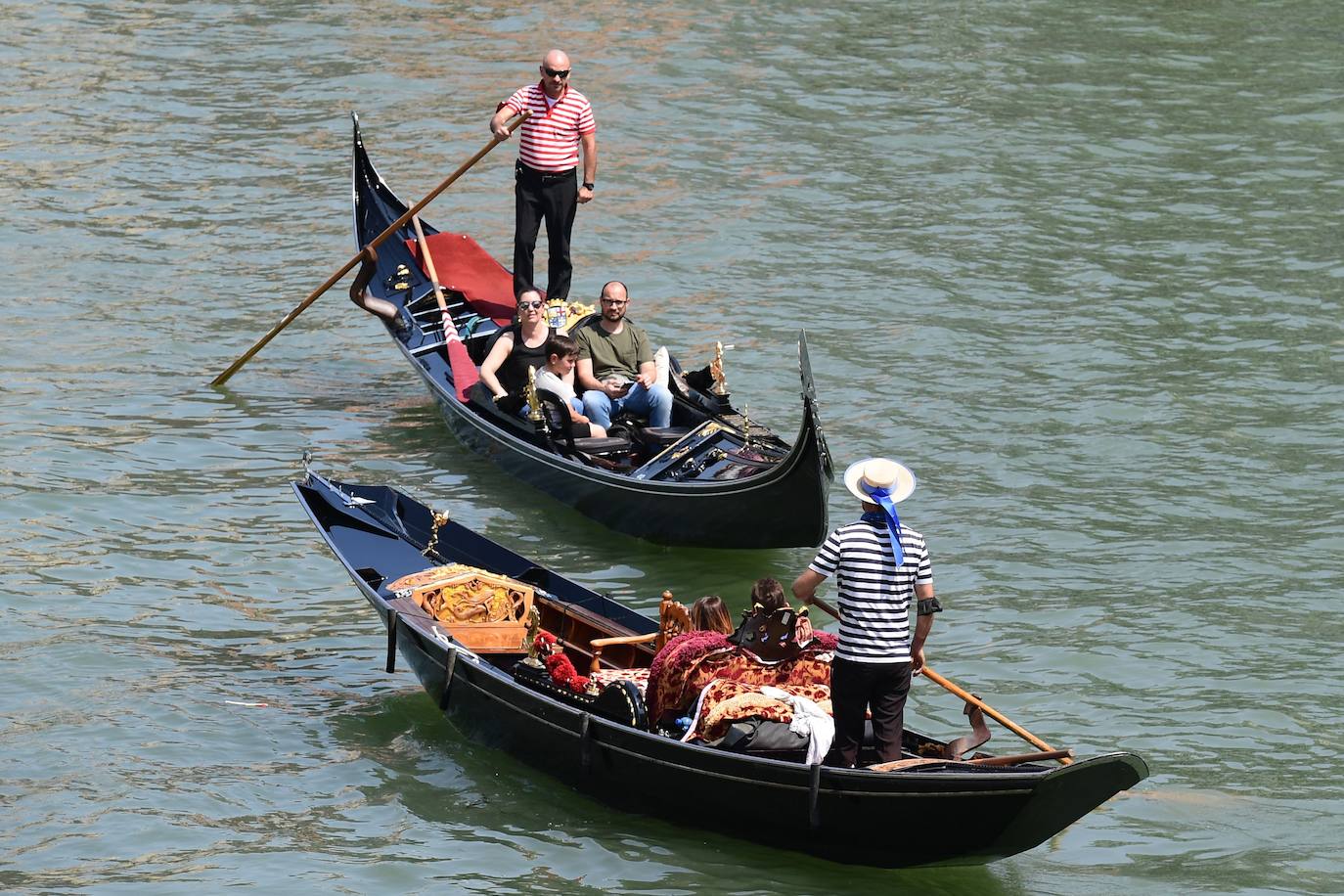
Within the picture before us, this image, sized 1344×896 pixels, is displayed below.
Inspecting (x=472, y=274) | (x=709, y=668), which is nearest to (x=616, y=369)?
(x=472, y=274)

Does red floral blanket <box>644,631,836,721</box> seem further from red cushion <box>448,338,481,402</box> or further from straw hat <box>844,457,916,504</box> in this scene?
red cushion <box>448,338,481,402</box>

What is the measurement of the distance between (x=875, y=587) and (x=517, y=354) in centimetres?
393

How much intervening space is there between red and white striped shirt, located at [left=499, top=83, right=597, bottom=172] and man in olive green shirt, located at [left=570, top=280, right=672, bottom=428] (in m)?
1.25

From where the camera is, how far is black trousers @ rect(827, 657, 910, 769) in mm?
5496

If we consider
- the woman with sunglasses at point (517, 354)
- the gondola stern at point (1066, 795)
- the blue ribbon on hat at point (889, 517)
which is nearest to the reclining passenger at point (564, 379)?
the woman with sunglasses at point (517, 354)

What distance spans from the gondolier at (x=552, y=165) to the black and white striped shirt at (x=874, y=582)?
4698 mm

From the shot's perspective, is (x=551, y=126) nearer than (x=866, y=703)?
No

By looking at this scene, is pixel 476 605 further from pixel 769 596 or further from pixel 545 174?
pixel 545 174

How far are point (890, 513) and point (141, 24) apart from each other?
1412cm

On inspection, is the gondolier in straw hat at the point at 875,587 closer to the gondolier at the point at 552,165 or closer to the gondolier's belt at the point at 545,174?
the gondolier at the point at 552,165

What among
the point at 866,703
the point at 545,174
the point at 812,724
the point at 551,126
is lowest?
the point at 812,724

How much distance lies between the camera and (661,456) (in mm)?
8422

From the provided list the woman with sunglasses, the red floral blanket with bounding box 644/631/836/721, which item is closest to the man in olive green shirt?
the woman with sunglasses

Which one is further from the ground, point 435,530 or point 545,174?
point 545,174
